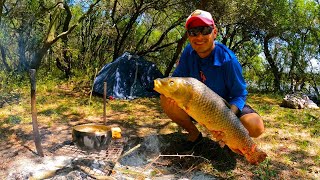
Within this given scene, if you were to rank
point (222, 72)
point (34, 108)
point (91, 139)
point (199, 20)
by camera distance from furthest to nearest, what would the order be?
point (222, 72)
point (34, 108)
point (199, 20)
point (91, 139)

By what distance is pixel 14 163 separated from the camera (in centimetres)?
284

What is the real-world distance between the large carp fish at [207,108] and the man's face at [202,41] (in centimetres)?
65

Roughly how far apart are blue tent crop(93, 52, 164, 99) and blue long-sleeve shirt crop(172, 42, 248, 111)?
12.1 feet

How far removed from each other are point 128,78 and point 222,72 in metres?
4.30

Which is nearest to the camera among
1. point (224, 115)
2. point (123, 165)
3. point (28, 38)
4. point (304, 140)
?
point (224, 115)

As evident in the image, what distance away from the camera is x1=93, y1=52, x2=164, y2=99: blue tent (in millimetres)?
6753

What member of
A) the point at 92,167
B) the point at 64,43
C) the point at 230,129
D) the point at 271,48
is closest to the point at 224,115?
the point at 230,129

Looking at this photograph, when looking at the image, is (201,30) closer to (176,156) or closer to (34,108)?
→ (176,156)

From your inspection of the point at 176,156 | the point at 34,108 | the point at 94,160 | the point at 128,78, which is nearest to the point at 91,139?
the point at 94,160

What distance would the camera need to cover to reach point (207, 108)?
2221 millimetres

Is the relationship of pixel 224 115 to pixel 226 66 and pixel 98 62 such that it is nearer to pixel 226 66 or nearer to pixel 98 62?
pixel 226 66

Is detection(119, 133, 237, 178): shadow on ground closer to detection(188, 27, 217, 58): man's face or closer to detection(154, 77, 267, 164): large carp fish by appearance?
detection(154, 77, 267, 164): large carp fish

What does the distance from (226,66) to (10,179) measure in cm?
196

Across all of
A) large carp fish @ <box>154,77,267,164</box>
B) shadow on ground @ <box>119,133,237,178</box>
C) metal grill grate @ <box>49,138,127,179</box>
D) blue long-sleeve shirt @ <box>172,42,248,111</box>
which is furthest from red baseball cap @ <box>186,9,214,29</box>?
metal grill grate @ <box>49,138,127,179</box>
